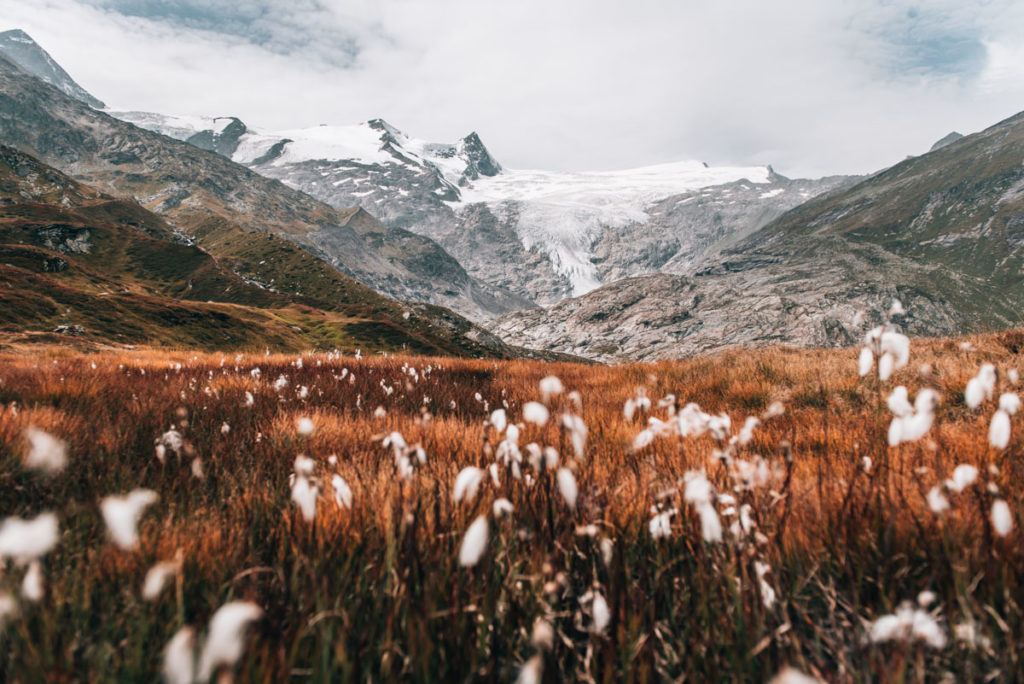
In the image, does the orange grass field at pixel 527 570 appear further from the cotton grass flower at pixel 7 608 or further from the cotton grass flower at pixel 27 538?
the cotton grass flower at pixel 27 538

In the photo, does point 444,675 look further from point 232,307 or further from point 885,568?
point 232,307

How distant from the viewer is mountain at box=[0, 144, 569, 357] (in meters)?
48.5

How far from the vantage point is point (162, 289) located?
99.5 m

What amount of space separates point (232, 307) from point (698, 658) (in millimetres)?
83221

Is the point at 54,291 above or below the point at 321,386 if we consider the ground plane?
above

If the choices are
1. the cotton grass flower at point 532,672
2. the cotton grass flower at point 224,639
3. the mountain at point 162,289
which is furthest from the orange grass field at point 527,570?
the mountain at point 162,289

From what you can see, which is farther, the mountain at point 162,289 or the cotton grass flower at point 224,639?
the mountain at point 162,289

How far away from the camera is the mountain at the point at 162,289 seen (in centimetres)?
4853

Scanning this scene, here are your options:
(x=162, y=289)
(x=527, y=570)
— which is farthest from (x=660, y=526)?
(x=162, y=289)

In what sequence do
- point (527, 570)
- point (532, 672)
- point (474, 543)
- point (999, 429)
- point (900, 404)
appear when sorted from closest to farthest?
point (532, 672) → point (474, 543) → point (999, 429) → point (527, 570) → point (900, 404)

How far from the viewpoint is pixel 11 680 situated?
4.26ft

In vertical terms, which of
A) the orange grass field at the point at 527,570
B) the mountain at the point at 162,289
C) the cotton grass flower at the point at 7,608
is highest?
the mountain at the point at 162,289

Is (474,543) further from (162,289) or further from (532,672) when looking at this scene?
(162,289)

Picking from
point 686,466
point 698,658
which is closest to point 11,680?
Answer: point 698,658
